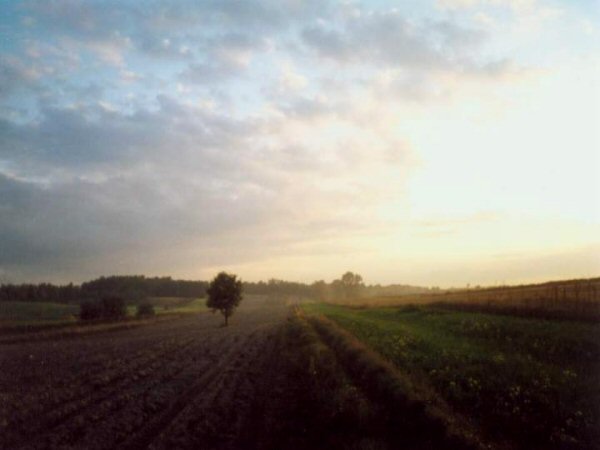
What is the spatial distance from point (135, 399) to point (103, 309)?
194 ft

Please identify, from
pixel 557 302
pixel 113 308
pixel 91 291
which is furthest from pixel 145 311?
pixel 91 291

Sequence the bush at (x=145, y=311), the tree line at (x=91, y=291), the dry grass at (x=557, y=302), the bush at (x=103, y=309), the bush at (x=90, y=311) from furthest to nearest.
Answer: the tree line at (x=91, y=291), the bush at (x=145, y=311), the bush at (x=103, y=309), the bush at (x=90, y=311), the dry grass at (x=557, y=302)

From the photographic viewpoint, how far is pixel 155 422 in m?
14.7

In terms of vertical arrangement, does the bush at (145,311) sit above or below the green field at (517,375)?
below

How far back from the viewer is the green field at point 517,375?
11414 millimetres

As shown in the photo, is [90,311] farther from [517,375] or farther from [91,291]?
[91,291]

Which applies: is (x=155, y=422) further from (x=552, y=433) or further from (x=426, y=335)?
(x=426, y=335)

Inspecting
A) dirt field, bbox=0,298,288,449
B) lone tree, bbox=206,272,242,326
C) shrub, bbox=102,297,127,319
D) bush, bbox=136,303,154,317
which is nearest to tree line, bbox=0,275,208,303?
bush, bbox=136,303,154,317

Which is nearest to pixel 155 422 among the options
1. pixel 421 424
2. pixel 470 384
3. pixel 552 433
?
pixel 421 424

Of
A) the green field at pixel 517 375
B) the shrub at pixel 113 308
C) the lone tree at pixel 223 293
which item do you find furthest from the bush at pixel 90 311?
the green field at pixel 517 375

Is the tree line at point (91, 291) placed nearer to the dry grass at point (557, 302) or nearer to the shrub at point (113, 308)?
the shrub at point (113, 308)

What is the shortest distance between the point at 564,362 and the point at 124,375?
21.0m

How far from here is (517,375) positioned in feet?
50.8

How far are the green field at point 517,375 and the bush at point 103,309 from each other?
5522 cm
